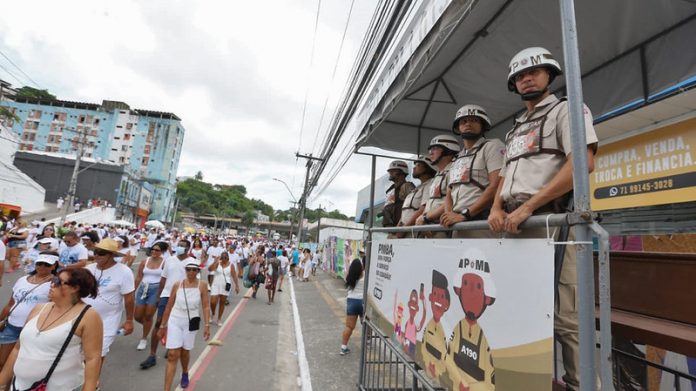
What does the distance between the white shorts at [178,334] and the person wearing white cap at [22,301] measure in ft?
4.56

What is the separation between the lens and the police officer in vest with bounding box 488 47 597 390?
1724 mm

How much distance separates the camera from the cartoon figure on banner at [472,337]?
1.87m

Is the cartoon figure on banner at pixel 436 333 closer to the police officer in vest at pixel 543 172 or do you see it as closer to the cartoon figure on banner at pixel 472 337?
the cartoon figure on banner at pixel 472 337

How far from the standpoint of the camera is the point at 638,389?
2842mm

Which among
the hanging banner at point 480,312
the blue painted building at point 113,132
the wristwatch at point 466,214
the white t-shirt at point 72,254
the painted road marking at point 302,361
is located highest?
the blue painted building at point 113,132

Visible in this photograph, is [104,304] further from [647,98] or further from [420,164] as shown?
[647,98]

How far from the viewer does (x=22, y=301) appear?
3.71m

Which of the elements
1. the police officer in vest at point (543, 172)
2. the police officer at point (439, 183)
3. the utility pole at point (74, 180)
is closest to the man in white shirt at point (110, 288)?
the police officer at point (439, 183)

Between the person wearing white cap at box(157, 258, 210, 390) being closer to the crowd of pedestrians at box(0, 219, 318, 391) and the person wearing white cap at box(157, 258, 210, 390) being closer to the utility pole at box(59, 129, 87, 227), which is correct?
the crowd of pedestrians at box(0, 219, 318, 391)

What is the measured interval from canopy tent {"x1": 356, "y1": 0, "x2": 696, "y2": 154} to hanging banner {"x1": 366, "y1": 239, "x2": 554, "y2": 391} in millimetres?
1545

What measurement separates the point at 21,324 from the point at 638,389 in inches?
243

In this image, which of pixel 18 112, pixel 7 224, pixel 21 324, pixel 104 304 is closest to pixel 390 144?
pixel 104 304

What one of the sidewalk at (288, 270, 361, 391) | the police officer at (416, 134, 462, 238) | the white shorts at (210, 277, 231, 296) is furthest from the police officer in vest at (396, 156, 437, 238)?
the white shorts at (210, 277, 231, 296)

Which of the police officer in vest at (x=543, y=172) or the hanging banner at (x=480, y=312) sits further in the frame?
the police officer in vest at (x=543, y=172)
